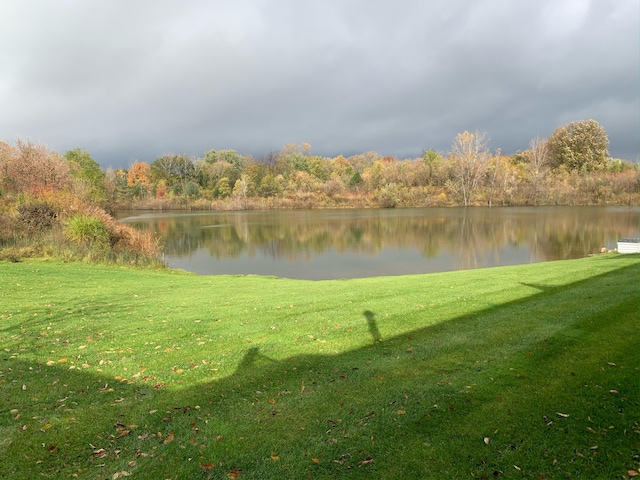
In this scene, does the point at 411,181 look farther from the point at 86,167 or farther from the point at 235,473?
the point at 235,473

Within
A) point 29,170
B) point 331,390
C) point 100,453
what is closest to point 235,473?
point 100,453

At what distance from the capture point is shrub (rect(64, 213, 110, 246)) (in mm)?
22781

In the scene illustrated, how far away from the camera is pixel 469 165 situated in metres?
79.2

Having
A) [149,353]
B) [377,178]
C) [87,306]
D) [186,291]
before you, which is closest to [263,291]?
[186,291]

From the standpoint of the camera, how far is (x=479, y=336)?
684cm

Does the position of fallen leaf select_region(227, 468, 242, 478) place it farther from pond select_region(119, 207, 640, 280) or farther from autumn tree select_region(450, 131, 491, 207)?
autumn tree select_region(450, 131, 491, 207)

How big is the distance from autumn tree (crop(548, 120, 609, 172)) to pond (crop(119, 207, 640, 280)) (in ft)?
128

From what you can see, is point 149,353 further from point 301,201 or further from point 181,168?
point 181,168

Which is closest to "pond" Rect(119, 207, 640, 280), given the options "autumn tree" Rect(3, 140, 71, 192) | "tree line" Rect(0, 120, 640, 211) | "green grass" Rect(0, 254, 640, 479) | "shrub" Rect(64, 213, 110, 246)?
"shrub" Rect(64, 213, 110, 246)

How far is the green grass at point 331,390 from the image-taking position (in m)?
3.71

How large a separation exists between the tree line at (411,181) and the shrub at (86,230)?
143ft

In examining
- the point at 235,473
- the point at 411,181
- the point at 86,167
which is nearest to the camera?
the point at 235,473

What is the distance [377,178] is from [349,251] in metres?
62.8

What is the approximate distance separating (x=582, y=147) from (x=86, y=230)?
86.6 metres
